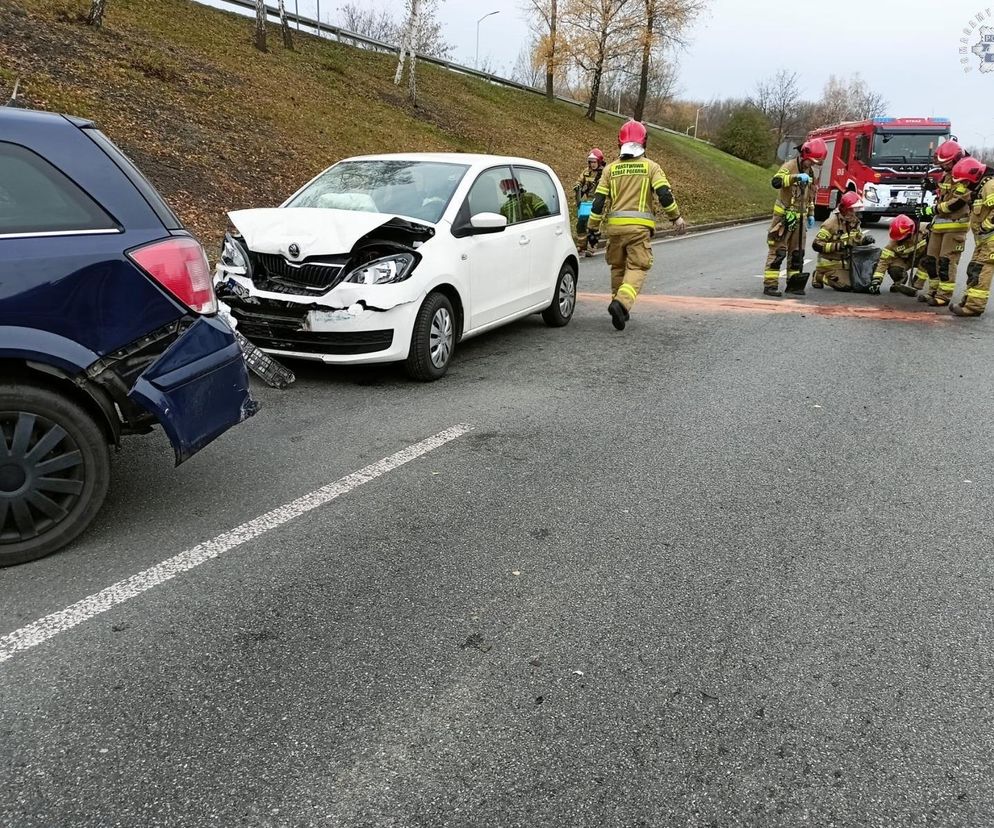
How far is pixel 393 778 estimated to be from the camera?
7.18 feet

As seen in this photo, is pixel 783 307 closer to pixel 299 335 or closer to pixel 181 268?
pixel 299 335

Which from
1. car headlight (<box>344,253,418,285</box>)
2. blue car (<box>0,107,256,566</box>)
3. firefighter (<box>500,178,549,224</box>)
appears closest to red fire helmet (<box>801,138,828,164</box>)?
firefighter (<box>500,178,549,224</box>)

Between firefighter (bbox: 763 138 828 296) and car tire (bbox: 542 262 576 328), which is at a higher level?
firefighter (bbox: 763 138 828 296)

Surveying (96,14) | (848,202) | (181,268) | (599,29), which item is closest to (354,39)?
(599,29)

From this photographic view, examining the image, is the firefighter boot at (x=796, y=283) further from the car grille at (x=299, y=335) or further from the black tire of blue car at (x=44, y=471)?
the black tire of blue car at (x=44, y=471)

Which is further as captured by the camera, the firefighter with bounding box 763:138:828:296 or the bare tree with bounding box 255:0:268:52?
the bare tree with bounding box 255:0:268:52

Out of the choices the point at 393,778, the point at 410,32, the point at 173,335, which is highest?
the point at 410,32

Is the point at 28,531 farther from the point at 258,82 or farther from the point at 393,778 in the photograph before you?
the point at 258,82

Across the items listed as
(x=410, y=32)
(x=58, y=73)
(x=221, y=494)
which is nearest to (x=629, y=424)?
(x=221, y=494)

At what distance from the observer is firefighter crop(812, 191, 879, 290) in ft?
37.4

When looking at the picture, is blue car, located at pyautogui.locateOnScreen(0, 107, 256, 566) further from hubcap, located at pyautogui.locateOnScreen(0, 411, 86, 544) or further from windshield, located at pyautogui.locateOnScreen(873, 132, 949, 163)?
windshield, located at pyautogui.locateOnScreen(873, 132, 949, 163)

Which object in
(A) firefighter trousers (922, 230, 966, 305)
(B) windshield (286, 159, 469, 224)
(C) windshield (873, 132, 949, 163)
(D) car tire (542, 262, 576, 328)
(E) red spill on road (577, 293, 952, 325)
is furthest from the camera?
(C) windshield (873, 132, 949, 163)

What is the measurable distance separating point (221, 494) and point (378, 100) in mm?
24099

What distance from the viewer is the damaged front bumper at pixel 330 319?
557 centimetres
